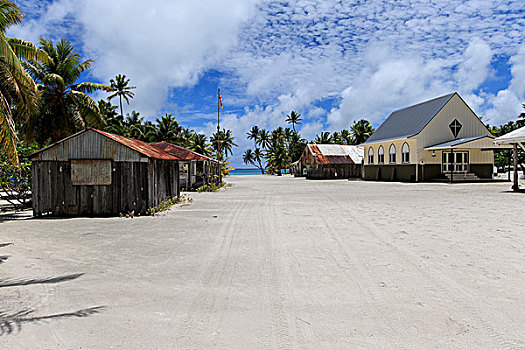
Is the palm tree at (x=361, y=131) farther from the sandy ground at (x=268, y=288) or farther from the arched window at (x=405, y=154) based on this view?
the sandy ground at (x=268, y=288)

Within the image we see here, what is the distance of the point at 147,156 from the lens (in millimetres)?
13281

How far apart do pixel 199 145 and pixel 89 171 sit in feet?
157

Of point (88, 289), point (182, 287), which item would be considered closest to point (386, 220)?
point (182, 287)

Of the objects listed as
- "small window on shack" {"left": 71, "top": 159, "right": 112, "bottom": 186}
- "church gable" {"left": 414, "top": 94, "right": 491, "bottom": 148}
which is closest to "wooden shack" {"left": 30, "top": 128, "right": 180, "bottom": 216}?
A: "small window on shack" {"left": 71, "top": 159, "right": 112, "bottom": 186}

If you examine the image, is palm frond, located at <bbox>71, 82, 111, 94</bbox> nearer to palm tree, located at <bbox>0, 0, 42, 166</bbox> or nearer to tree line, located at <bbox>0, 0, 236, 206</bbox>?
tree line, located at <bbox>0, 0, 236, 206</bbox>

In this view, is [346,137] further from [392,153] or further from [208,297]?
[208,297]

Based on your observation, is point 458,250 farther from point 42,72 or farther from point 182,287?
point 42,72

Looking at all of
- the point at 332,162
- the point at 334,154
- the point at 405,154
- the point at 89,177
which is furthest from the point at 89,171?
the point at 334,154

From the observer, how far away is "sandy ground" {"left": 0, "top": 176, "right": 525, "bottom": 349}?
373 cm

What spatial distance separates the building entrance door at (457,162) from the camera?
36125mm

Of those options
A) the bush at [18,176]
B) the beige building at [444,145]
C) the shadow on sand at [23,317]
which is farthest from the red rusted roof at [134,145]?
the beige building at [444,145]

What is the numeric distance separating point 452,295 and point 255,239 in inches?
186

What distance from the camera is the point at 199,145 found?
60719 millimetres

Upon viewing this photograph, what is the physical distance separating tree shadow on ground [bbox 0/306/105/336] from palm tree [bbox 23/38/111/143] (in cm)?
1986
